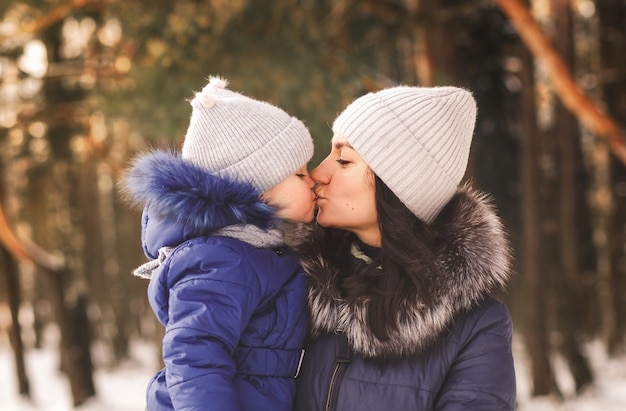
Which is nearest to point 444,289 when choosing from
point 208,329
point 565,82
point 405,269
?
point 405,269

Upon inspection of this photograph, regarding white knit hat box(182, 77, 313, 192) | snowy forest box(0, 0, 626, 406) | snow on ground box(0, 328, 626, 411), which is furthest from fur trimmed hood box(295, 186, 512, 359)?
snow on ground box(0, 328, 626, 411)

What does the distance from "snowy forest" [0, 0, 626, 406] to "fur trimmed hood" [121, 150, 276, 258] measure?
4826 millimetres

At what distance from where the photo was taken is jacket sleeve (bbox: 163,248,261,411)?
1936mm

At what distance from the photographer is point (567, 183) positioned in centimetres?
1205

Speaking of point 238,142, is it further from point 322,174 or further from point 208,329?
point 208,329

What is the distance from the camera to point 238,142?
7.49ft

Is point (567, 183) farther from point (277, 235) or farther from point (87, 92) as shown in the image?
point (277, 235)

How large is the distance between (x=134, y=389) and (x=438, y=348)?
1465 centimetres

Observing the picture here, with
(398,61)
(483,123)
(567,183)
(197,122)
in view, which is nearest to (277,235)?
(197,122)

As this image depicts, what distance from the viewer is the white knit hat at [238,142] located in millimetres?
2277

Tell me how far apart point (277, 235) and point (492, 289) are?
0.66 metres

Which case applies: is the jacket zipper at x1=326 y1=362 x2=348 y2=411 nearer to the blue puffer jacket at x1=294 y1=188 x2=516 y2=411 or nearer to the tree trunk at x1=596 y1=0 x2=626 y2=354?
the blue puffer jacket at x1=294 y1=188 x2=516 y2=411

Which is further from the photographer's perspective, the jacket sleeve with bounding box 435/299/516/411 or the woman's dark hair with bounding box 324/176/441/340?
the woman's dark hair with bounding box 324/176/441/340

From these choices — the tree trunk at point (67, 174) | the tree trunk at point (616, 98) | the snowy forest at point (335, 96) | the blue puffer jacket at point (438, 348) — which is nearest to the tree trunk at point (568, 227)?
the snowy forest at point (335, 96)
